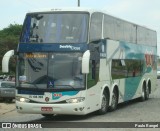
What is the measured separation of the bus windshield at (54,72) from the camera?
1689 centimetres

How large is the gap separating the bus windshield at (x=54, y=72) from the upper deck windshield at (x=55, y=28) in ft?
1.98

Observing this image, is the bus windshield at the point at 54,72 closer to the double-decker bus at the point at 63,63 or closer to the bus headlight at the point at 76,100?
the double-decker bus at the point at 63,63

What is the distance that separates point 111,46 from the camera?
2041 cm

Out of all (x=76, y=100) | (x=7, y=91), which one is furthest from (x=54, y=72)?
(x=7, y=91)

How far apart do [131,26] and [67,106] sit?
8850 mm

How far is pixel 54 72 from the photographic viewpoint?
16953 mm

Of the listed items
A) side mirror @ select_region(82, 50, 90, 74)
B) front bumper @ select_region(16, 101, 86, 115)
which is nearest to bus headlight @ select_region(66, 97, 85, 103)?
front bumper @ select_region(16, 101, 86, 115)

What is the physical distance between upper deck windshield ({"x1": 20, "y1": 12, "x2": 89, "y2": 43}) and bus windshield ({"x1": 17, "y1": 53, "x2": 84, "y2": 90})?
603 millimetres

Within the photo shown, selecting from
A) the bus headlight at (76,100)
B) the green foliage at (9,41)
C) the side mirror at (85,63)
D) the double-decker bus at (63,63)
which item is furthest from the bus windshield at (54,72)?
the green foliage at (9,41)

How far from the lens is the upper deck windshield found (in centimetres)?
1730

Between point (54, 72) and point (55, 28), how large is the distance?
1.56m

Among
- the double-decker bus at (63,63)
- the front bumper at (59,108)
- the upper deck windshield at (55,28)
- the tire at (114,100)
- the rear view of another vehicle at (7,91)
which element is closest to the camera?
the front bumper at (59,108)

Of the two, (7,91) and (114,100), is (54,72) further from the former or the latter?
(7,91)

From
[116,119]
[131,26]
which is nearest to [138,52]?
[131,26]
